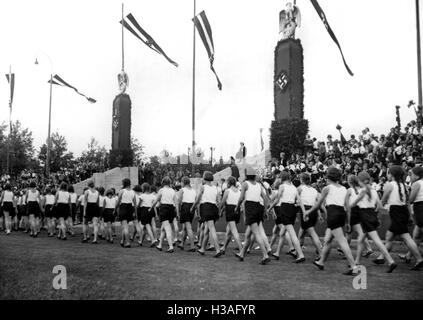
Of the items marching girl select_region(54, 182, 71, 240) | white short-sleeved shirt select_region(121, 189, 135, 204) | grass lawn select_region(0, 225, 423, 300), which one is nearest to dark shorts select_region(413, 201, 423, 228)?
grass lawn select_region(0, 225, 423, 300)

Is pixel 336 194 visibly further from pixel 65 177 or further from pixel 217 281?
pixel 65 177

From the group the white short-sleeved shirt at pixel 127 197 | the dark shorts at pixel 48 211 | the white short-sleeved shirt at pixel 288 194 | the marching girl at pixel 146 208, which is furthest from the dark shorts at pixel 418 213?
the dark shorts at pixel 48 211

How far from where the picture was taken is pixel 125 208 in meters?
13.6

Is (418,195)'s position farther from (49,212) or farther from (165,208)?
(49,212)

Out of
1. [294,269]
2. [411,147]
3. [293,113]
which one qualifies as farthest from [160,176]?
[294,269]

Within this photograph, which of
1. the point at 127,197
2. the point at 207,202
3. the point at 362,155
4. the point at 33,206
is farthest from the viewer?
the point at 362,155

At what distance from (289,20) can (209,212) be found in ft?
60.5

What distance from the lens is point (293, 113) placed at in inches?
1035

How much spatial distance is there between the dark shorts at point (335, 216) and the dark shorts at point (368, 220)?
0.67 meters

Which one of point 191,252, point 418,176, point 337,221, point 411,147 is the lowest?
point 191,252

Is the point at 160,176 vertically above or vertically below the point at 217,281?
above

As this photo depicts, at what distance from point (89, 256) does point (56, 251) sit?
1.45m

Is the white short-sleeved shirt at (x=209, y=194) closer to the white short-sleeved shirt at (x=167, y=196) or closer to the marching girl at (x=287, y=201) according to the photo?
the white short-sleeved shirt at (x=167, y=196)

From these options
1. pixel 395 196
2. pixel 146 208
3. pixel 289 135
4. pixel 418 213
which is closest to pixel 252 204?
pixel 395 196
